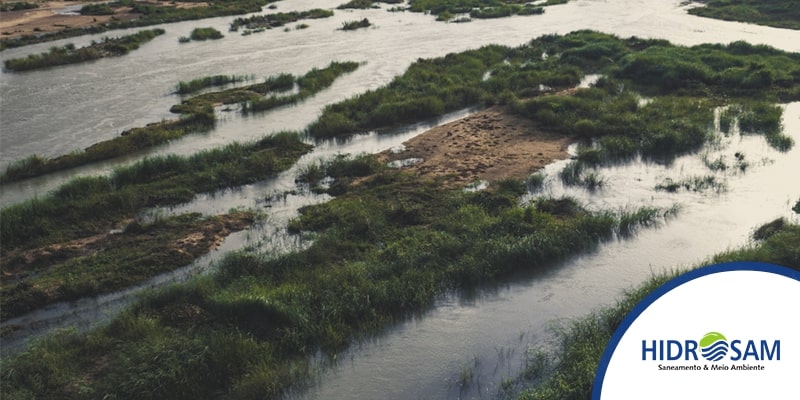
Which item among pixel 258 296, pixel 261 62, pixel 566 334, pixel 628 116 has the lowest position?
pixel 566 334

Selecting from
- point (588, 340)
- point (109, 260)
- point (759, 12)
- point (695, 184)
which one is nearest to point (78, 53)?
point (109, 260)

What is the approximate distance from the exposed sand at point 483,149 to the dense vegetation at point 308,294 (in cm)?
159

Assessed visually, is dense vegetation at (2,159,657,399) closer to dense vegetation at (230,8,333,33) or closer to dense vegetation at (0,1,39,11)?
dense vegetation at (230,8,333,33)

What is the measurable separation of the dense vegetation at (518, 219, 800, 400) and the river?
401 millimetres

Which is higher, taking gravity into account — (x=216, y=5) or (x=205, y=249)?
(x=216, y=5)

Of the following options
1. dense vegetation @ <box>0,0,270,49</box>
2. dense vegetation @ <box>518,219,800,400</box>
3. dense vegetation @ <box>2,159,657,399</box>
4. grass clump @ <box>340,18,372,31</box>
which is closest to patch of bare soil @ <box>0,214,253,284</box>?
dense vegetation @ <box>2,159,657,399</box>

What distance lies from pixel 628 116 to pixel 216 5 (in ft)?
133

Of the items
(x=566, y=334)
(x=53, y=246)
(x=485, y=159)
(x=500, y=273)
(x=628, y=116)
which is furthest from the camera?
(x=628, y=116)

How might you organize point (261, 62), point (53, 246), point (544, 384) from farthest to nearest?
1. point (261, 62)
2. point (53, 246)
3. point (544, 384)

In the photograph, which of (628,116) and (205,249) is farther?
(628,116)

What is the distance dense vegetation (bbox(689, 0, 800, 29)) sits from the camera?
126ft

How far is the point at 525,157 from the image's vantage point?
58.4ft

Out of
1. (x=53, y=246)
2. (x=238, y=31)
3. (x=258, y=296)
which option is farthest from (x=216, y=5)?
(x=258, y=296)

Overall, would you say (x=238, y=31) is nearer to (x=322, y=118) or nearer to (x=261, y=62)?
(x=261, y=62)
